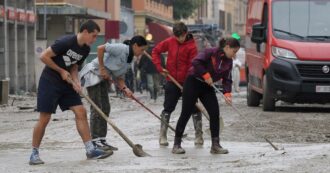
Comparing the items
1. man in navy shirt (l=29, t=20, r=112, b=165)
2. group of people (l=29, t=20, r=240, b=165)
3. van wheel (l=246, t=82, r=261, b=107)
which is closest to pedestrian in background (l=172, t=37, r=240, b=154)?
group of people (l=29, t=20, r=240, b=165)

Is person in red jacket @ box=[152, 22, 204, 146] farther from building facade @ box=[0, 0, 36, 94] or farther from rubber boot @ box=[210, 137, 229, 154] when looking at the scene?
building facade @ box=[0, 0, 36, 94]

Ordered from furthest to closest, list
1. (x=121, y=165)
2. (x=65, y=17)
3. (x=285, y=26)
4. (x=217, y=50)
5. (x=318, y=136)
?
1. (x=65, y=17)
2. (x=285, y=26)
3. (x=318, y=136)
4. (x=217, y=50)
5. (x=121, y=165)

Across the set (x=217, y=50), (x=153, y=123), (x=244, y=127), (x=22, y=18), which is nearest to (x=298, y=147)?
(x=217, y=50)

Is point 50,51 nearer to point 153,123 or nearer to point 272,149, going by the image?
point 272,149

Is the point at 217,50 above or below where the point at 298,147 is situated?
above

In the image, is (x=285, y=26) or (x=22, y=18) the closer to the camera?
(x=285, y=26)

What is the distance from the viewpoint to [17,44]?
41.6 metres

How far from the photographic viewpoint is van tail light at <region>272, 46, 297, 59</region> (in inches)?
830

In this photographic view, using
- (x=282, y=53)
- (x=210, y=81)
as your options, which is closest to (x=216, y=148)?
(x=210, y=81)

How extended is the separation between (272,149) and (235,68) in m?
26.2

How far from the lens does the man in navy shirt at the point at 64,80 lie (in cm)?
1153

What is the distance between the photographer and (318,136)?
15.3m

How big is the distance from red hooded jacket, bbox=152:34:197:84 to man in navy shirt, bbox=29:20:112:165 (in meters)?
2.40

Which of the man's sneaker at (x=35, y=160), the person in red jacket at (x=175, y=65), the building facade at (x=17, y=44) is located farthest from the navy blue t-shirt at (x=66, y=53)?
the building facade at (x=17, y=44)
